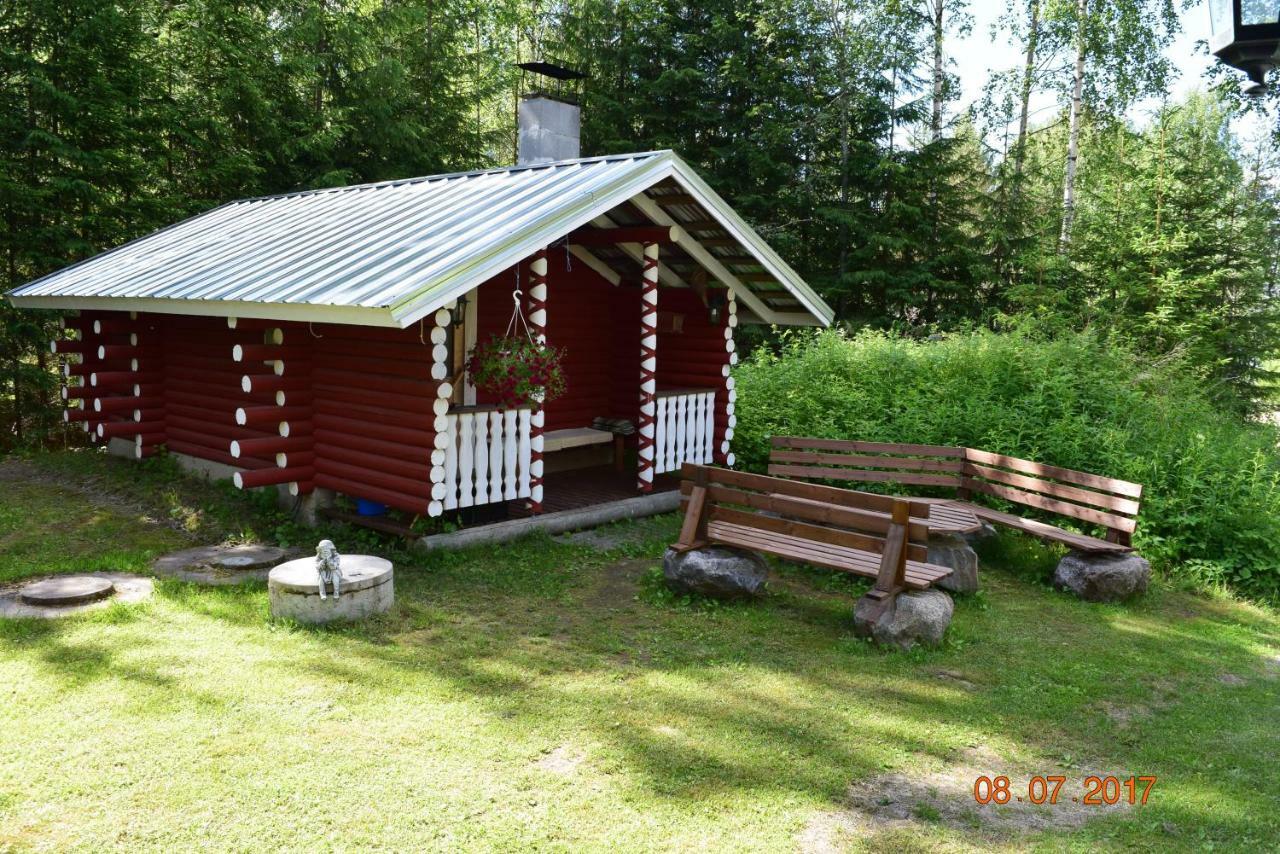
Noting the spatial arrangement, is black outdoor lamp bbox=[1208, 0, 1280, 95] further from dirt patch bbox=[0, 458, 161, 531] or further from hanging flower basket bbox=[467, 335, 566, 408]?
dirt patch bbox=[0, 458, 161, 531]

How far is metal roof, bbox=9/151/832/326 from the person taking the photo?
6.96m

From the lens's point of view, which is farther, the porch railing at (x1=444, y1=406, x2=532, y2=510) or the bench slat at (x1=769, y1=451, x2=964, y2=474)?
the bench slat at (x1=769, y1=451, x2=964, y2=474)

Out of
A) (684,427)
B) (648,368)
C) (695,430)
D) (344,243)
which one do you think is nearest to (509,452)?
(648,368)

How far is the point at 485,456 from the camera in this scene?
8102 mm

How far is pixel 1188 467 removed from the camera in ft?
29.7

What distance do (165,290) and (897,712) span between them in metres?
7.48

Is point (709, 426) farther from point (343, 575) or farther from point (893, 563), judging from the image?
point (343, 575)

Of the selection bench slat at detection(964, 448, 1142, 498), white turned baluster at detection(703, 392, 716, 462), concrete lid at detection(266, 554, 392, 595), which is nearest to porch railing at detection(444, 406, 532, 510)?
concrete lid at detection(266, 554, 392, 595)

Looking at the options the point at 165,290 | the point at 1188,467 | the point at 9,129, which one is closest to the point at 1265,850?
the point at 1188,467

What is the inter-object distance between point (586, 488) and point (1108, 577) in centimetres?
511

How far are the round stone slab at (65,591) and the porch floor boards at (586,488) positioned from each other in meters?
3.39

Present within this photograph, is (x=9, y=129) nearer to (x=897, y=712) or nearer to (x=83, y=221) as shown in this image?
(x=83, y=221)

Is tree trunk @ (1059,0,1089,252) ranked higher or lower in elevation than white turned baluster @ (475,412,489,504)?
higher
